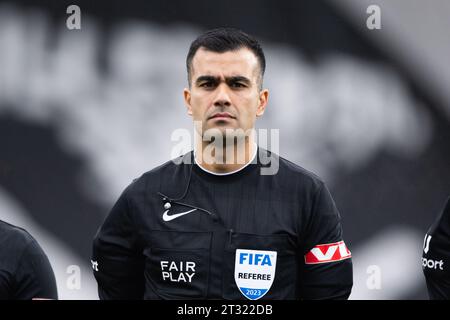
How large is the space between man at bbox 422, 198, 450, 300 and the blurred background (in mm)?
705

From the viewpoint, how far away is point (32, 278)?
2473mm

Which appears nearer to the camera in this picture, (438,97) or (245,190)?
(245,190)

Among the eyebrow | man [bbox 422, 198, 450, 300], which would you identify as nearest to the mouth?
the eyebrow

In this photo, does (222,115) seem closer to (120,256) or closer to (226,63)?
(226,63)

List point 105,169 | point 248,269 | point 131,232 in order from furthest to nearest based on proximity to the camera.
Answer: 1. point 105,169
2. point 131,232
3. point 248,269

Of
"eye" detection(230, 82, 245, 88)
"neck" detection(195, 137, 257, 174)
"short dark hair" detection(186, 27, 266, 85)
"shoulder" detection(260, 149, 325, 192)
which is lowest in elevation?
"shoulder" detection(260, 149, 325, 192)

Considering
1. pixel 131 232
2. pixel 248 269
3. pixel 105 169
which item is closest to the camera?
pixel 248 269

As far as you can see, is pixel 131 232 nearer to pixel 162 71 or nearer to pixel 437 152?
pixel 162 71

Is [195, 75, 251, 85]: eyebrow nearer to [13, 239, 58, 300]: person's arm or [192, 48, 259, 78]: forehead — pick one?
[192, 48, 259, 78]: forehead

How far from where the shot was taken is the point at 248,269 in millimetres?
2375

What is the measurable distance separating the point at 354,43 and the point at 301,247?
5.17 feet

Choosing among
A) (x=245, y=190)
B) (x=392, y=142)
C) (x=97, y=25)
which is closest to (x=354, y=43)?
(x=392, y=142)

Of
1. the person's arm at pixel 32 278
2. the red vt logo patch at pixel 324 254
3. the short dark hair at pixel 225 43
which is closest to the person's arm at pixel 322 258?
the red vt logo patch at pixel 324 254

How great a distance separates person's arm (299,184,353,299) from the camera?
2.44 m
